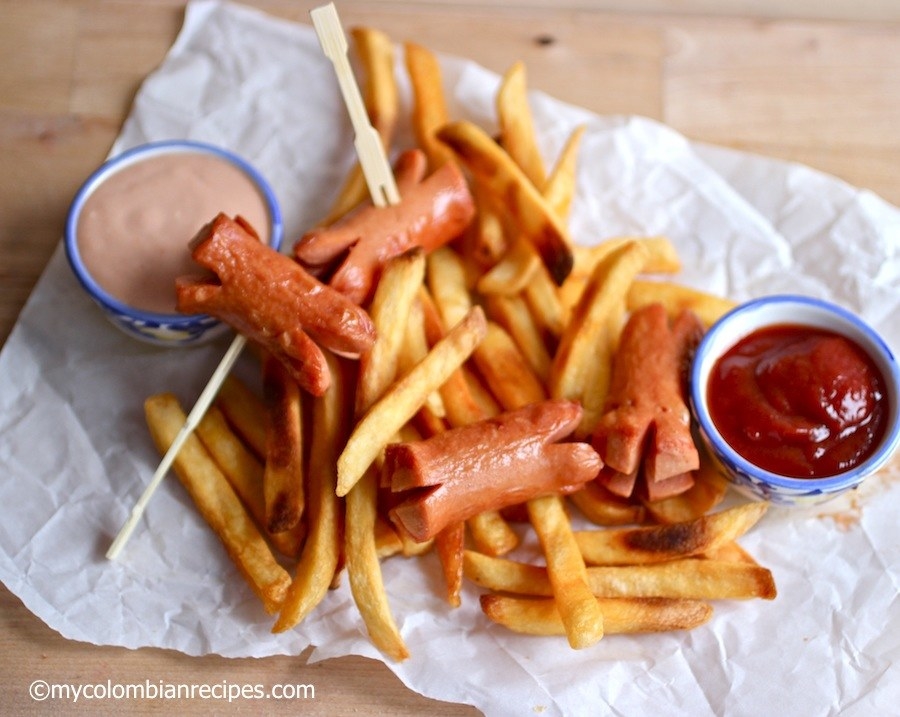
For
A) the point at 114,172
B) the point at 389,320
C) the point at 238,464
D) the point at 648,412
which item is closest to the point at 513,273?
the point at 389,320

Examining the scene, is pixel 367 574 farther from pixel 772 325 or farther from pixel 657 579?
pixel 772 325

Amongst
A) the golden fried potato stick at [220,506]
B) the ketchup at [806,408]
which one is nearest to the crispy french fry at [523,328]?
the ketchup at [806,408]

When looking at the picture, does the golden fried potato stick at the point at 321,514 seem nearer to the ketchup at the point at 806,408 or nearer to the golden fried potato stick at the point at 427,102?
the golden fried potato stick at the point at 427,102

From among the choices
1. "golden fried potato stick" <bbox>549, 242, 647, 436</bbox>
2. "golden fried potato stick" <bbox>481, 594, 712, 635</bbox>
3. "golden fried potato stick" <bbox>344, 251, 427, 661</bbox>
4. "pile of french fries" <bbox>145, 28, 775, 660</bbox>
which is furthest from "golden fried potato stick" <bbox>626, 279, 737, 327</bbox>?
"golden fried potato stick" <bbox>481, 594, 712, 635</bbox>

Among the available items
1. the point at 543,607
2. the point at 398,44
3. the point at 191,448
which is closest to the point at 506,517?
the point at 543,607

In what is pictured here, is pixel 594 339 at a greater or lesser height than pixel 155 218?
lesser
